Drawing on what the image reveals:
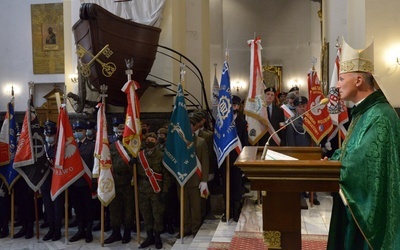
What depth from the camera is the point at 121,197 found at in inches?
218

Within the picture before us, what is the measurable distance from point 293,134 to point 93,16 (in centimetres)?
318

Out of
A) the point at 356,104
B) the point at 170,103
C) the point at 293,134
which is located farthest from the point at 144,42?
the point at 356,104

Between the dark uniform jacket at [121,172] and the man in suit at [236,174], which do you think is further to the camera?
the dark uniform jacket at [121,172]

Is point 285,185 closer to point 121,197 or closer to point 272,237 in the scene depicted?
point 272,237

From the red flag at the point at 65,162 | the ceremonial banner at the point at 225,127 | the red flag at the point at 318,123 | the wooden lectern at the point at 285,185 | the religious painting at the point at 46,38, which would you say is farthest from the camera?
the religious painting at the point at 46,38

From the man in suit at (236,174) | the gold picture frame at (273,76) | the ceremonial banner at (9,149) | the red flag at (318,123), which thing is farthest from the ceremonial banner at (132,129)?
the gold picture frame at (273,76)

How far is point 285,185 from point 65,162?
4277 mm

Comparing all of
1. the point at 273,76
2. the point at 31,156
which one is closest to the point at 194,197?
the point at 31,156

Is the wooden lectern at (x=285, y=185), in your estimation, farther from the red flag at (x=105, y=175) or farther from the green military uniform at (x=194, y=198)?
the red flag at (x=105, y=175)

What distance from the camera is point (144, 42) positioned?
650 centimetres

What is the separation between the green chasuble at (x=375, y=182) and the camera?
181cm

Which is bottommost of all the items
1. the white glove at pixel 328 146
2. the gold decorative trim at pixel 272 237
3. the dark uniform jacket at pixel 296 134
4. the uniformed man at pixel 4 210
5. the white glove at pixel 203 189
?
the uniformed man at pixel 4 210

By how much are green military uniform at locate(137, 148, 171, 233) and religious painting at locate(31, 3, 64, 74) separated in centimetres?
946

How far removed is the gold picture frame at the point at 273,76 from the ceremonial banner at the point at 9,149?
9181 millimetres
